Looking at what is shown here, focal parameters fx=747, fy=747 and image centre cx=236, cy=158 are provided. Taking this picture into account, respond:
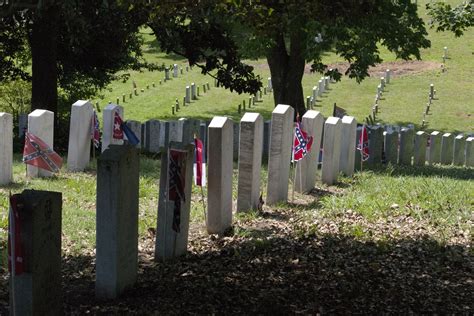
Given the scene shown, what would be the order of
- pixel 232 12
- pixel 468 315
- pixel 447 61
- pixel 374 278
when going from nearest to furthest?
pixel 468 315 < pixel 374 278 < pixel 232 12 < pixel 447 61

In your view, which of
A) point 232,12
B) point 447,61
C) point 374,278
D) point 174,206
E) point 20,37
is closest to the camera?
point 374,278

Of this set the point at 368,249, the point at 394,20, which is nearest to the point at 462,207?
the point at 368,249

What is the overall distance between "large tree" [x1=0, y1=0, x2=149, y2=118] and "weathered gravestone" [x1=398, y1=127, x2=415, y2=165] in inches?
284

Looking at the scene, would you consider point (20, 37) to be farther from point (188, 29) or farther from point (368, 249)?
point (368, 249)

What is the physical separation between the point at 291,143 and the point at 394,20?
10.5 meters

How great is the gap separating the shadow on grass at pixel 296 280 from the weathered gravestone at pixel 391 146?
425 inches

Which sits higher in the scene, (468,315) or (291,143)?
(291,143)

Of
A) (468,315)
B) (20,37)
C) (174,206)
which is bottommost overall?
(468,315)

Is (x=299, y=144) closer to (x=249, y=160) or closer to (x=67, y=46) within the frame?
(x=249, y=160)

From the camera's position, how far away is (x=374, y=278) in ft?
22.7

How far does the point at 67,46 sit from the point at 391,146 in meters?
8.99

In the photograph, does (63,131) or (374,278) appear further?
(63,131)

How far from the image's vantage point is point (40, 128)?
12180mm

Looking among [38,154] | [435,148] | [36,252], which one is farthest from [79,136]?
[435,148]
